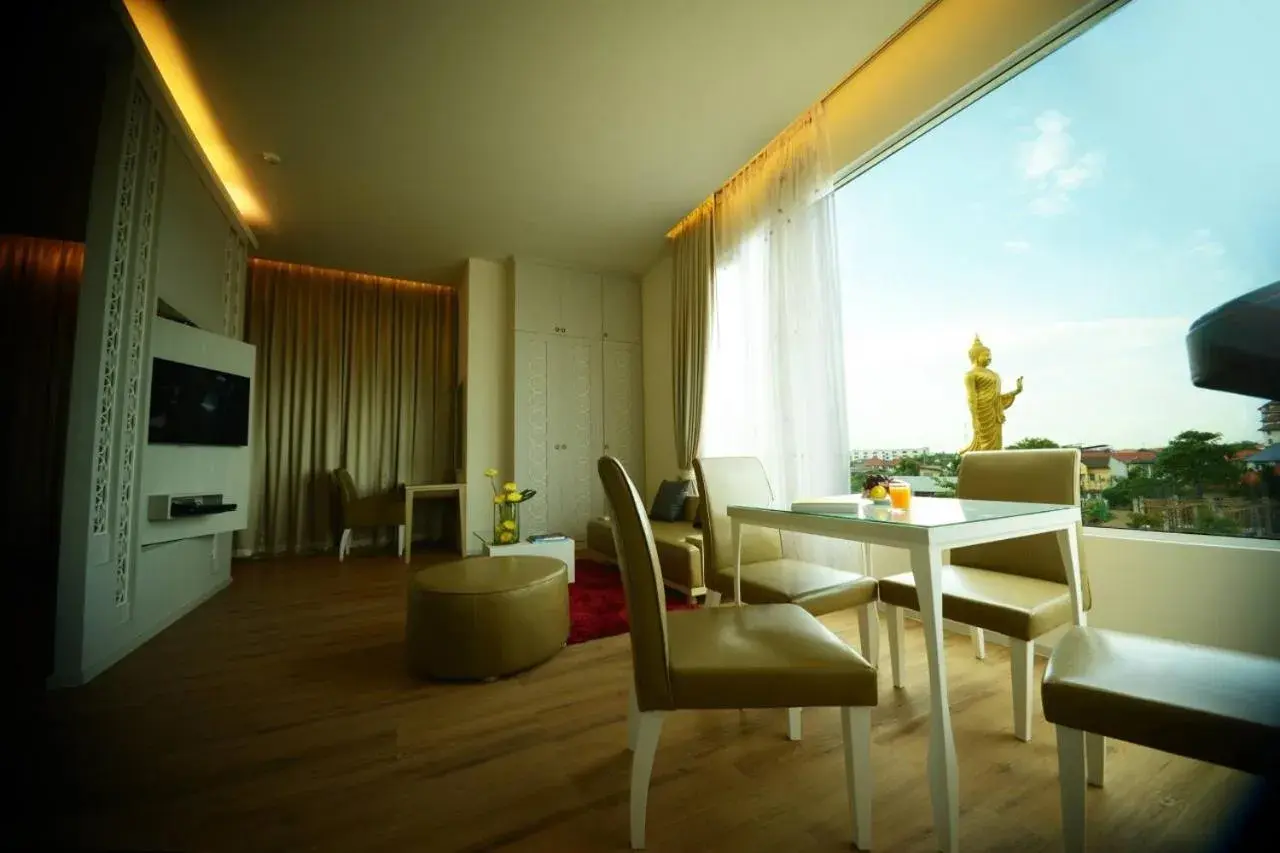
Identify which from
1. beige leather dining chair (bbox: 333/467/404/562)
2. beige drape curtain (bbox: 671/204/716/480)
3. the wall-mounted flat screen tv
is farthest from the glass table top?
beige leather dining chair (bbox: 333/467/404/562)

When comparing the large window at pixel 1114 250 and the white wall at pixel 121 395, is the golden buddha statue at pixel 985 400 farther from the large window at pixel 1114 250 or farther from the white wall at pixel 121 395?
the white wall at pixel 121 395

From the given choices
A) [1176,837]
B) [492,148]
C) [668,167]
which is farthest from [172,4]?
[1176,837]

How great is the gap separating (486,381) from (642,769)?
4305 millimetres

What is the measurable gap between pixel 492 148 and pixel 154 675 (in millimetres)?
3342

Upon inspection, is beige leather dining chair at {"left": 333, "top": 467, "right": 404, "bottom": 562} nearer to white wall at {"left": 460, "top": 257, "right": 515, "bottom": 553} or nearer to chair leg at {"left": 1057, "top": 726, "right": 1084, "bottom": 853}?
white wall at {"left": 460, "top": 257, "right": 515, "bottom": 553}

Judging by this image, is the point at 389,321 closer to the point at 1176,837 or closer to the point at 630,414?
the point at 630,414

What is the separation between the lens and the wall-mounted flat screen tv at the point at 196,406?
8.30 ft

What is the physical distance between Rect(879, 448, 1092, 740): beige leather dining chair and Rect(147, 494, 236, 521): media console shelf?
3453 millimetres

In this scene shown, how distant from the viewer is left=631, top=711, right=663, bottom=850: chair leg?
106 cm

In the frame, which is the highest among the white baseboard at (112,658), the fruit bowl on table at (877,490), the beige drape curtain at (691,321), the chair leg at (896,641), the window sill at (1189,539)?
the beige drape curtain at (691,321)

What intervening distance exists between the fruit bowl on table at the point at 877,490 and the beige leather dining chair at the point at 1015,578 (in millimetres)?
312

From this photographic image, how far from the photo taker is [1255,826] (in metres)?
1.09

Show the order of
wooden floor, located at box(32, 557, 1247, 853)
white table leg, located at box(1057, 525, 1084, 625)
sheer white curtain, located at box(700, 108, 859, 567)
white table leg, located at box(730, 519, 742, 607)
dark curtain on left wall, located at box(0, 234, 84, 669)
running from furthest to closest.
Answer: dark curtain on left wall, located at box(0, 234, 84, 669), sheer white curtain, located at box(700, 108, 859, 567), white table leg, located at box(730, 519, 742, 607), white table leg, located at box(1057, 525, 1084, 625), wooden floor, located at box(32, 557, 1247, 853)

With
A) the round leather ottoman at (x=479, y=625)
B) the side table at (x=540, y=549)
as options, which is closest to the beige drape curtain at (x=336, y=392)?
the side table at (x=540, y=549)
